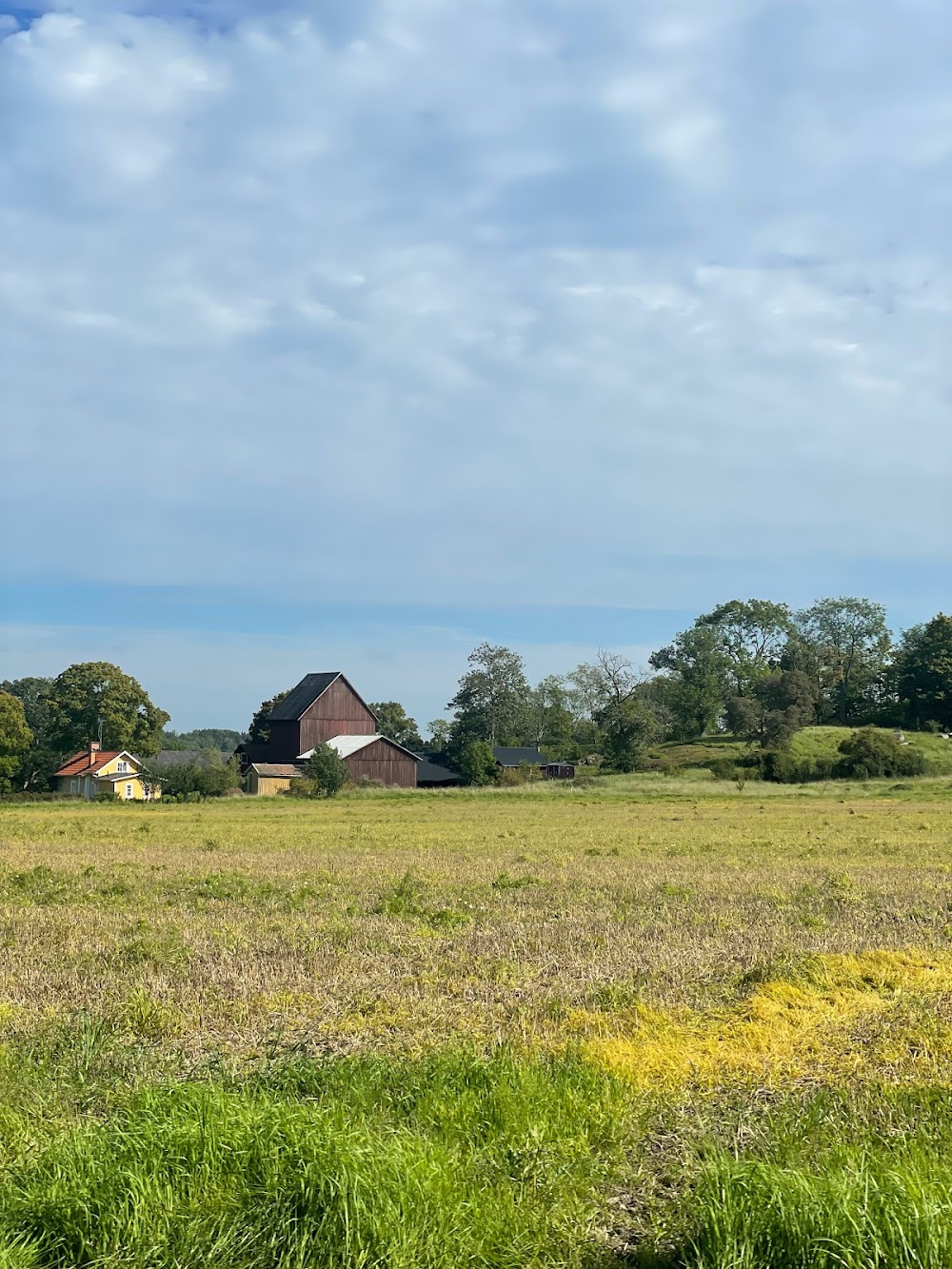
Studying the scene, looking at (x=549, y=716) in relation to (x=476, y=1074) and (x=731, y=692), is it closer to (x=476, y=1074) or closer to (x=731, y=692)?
(x=731, y=692)

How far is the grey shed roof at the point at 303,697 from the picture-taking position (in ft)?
335

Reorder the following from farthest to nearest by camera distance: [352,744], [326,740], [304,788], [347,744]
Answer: [326,740]
[347,744]
[352,744]
[304,788]

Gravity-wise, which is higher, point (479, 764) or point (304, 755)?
point (304, 755)

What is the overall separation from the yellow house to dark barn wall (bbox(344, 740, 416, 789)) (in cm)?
1866

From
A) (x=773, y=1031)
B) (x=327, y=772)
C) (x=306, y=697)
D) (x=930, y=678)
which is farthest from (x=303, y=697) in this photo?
(x=773, y=1031)

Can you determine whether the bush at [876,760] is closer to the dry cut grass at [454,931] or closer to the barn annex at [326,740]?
the barn annex at [326,740]

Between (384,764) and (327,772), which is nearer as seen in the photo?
(327,772)

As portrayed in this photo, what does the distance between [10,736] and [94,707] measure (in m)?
12.8

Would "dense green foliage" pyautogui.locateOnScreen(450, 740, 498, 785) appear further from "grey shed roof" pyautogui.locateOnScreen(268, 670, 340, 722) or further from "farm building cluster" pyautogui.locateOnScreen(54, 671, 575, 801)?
"grey shed roof" pyautogui.locateOnScreen(268, 670, 340, 722)

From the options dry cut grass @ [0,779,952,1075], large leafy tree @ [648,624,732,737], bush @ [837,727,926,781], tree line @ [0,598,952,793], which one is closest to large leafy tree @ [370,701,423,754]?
tree line @ [0,598,952,793]

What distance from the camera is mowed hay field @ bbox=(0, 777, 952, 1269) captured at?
14.8 ft

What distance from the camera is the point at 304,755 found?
100 m

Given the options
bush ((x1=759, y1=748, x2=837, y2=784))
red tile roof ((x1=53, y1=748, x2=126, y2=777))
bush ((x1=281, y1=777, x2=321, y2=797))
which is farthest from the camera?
red tile roof ((x1=53, y1=748, x2=126, y2=777))

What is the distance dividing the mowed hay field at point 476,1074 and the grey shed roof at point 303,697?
8441 cm
